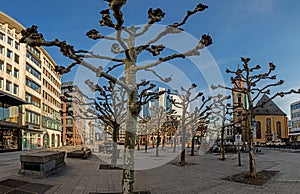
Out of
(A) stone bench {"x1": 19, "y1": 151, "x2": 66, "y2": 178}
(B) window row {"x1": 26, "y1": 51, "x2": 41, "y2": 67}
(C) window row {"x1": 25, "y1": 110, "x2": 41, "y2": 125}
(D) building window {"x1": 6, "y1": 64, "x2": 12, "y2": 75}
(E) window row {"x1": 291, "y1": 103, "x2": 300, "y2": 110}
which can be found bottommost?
(A) stone bench {"x1": 19, "y1": 151, "x2": 66, "y2": 178}

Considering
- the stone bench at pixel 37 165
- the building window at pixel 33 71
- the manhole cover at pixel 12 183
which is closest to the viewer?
the manhole cover at pixel 12 183

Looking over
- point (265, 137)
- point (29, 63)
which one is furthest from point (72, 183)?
point (265, 137)

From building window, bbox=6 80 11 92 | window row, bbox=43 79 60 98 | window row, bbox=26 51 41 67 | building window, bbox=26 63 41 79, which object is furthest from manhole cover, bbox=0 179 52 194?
window row, bbox=43 79 60 98

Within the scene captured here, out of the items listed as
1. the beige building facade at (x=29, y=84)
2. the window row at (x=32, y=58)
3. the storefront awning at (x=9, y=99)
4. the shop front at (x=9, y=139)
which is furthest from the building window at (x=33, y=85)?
the shop front at (x=9, y=139)

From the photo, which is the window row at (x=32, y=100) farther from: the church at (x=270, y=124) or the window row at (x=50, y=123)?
the church at (x=270, y=124)

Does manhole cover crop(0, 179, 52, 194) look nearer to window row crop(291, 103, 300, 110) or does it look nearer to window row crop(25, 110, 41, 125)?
window row crop(25, 110, 41, 125)

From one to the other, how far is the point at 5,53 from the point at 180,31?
1605 inches

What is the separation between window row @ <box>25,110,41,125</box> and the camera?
1908 inches

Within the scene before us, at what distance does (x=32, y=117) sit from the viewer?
51.1 metres

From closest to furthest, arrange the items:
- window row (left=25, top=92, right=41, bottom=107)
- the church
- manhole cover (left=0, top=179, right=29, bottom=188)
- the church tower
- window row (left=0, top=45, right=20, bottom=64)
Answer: manhole cover (left=0, top=179, right=29, bottom=188), the church tower, window row (left=0, top=45, right=20, bottom=64), window row (left=25, top=92, right=41, bottom=107), the church

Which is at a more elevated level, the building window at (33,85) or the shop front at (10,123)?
the building window at (33,85)

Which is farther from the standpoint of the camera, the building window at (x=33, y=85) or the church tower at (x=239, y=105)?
the building window at (x=33, y=85)

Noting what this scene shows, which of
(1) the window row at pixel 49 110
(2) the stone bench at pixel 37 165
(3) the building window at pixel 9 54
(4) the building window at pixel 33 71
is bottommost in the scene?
(2) the stone bench at pixel 37 165

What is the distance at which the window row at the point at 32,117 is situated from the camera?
159 feet
